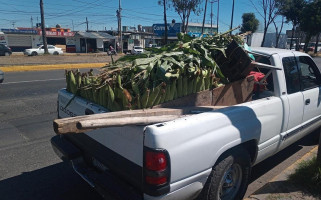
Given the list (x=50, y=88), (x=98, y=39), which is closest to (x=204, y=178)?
(x=50, y=88)

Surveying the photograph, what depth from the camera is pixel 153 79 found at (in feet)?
9.88

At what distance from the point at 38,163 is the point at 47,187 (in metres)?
0.75

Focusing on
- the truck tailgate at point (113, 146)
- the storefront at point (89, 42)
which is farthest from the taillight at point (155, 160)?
the storefront at point (89, 42)

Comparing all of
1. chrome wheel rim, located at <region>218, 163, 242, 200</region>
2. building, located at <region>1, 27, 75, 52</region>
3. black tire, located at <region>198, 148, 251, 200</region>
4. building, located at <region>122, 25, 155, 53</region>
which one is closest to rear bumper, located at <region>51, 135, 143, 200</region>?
black tire, located at <region>198, 148, 251, 200</region>

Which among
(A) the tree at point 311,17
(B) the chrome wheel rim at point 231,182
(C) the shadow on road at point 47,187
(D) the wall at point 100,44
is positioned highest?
(A) the tree at point 311,17

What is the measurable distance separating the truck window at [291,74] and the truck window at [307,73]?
14cm

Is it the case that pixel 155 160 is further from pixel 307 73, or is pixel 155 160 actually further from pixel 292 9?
pixel 292 9

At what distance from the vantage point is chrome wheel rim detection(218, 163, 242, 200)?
2893 mm

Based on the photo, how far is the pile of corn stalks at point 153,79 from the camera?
9.23ft

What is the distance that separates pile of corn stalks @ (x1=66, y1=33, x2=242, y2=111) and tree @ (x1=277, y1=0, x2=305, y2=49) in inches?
1414

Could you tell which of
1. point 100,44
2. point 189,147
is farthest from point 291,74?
point 100,44

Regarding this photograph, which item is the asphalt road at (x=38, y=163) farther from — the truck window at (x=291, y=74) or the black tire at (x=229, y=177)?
the truck window at (x=291, y=74)

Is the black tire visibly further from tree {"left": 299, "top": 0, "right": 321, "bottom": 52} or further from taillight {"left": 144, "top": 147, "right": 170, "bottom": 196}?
tree {"left": 299, "top": 0, "right": 321, "bottom": 52}

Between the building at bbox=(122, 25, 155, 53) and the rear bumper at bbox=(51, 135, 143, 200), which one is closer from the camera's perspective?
the rear bumper at bbox=(51, 135, 143, 200)
